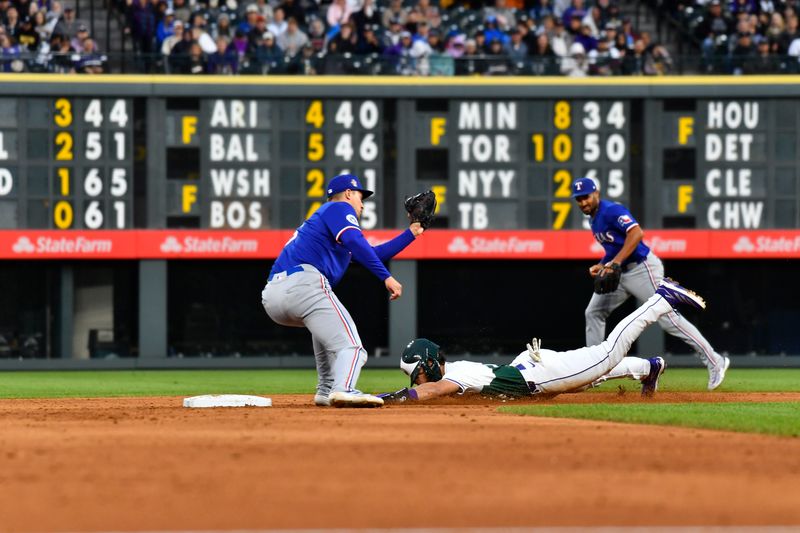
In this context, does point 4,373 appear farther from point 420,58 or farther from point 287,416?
point 287,416

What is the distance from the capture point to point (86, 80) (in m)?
26.6

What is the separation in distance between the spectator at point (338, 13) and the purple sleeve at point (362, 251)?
1683 centimetres

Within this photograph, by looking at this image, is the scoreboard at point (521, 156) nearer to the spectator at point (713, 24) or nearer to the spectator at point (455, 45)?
the spectator at point (455, 45)

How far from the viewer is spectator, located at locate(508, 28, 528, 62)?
89.8 ft

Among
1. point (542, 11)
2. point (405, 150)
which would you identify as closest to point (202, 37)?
point (405, 150)

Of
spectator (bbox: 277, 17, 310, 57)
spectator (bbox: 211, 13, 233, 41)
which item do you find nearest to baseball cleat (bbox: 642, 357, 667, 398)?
spectator (bbox: 277, 17, 310, 57)

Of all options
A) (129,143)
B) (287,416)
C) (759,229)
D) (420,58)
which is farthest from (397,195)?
(287,416)

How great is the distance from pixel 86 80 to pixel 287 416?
17.1 metres

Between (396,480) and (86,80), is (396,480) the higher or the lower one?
the lower one

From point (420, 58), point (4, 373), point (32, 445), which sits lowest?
point (4, 373)

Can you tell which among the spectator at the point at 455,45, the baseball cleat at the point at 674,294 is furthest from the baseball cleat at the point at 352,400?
the spectator at the point at 455,45

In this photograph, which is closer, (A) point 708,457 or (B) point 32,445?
(A) point 708,457

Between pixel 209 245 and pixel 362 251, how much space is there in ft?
52.2

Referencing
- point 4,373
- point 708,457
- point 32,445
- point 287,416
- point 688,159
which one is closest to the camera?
point 708,457
